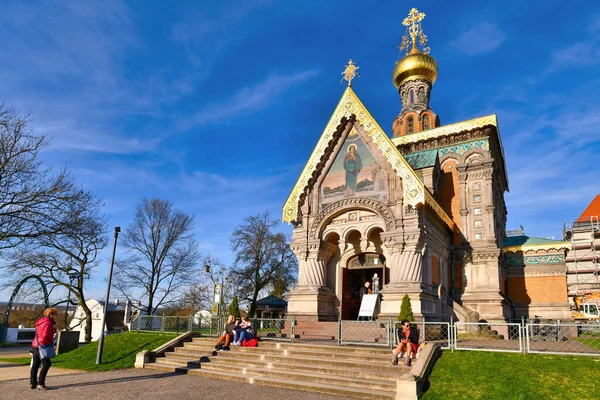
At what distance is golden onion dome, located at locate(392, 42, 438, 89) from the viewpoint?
Result: 3441 centimetres

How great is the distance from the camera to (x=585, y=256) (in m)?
57.3

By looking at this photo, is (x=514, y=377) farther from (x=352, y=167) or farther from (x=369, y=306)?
(x=352, y=167)

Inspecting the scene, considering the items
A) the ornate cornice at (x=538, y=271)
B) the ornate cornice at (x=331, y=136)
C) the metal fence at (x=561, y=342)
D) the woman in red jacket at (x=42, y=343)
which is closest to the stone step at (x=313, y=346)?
the metal fence at (x=561, y=342)

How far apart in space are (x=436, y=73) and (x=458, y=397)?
3115 centimetres

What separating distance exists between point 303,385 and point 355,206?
10606mm

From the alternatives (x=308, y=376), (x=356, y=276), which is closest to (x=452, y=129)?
(x=356, y=276)

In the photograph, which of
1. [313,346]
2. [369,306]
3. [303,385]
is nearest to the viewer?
[303,385]

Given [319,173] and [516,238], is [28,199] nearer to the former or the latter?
[319,173]

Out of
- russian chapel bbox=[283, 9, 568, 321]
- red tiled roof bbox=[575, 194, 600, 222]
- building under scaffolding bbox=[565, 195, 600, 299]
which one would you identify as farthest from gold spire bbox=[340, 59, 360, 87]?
red tiled roof bbox=[575, 194, 600, 222]

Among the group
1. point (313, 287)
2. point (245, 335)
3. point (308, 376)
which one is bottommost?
point (308, 376)

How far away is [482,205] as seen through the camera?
2538 centimetres

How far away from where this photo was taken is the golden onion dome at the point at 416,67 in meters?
34.4

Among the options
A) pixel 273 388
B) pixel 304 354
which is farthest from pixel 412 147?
pixel 273 388

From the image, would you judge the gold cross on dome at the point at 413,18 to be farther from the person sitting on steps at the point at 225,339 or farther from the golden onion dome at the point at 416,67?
the person sitting on steps at the point at 225,339
